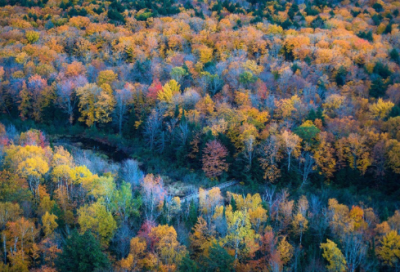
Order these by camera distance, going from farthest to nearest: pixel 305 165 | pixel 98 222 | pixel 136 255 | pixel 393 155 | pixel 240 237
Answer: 1. pixel 305 165
2. pixel 393 155
3. pixel 98 222
4. pixel 240 237
5. pixel 136 255

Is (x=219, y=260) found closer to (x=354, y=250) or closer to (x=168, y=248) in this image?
(x=168, y=248)

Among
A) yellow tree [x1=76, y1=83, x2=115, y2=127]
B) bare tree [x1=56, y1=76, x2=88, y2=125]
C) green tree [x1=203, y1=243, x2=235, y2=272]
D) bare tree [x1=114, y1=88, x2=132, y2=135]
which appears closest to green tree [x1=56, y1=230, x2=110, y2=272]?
green tree [x1=203, y1=243, x2=235, y2=272]

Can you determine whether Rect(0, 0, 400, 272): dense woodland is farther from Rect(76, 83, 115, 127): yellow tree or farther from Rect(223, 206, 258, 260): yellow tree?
Rect(76, 83, 115, 127): yellow tree

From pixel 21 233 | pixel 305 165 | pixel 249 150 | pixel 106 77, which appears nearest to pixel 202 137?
pixel 249 150

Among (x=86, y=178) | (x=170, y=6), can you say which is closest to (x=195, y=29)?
(x=170, y=6)

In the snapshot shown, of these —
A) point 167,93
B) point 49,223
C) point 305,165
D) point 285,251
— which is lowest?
point 285,251

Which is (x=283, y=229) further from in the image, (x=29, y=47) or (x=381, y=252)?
(x=29, y=47)
